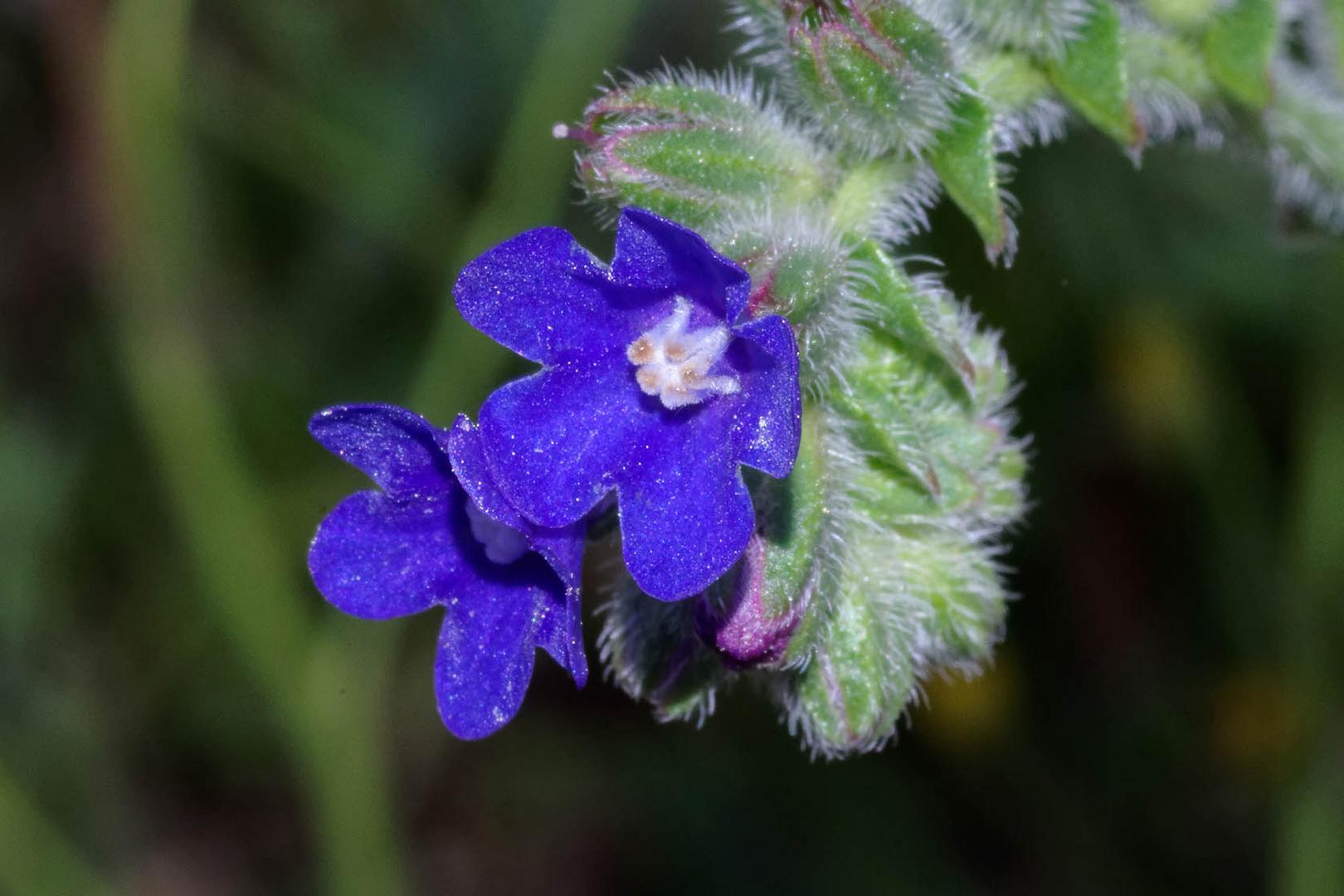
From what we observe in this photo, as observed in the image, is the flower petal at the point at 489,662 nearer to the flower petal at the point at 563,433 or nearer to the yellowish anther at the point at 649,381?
the flower petal at the point at 563,433

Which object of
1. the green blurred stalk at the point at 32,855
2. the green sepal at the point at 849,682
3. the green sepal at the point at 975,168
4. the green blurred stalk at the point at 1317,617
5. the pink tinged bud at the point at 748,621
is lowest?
the green blurred stalk at the point at 32,855

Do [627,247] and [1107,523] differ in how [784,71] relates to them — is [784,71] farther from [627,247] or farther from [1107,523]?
[1107,523]

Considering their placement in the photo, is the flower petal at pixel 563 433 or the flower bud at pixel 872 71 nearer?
the flower petal at pixel 563 433

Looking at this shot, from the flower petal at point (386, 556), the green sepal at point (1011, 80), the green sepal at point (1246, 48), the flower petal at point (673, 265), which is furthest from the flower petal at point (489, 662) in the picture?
the green sepal at point (1246, 48)

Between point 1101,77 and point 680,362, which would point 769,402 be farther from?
point 1101,77

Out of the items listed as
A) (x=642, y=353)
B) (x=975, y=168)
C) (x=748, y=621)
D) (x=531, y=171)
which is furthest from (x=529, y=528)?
(x=531, y=171)

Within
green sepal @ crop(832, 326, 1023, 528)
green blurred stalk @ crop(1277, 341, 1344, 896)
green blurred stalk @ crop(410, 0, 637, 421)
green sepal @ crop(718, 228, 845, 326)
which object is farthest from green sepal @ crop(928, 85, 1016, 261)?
green blurred stalk @ crop(1277, 341, 1344, 896)
